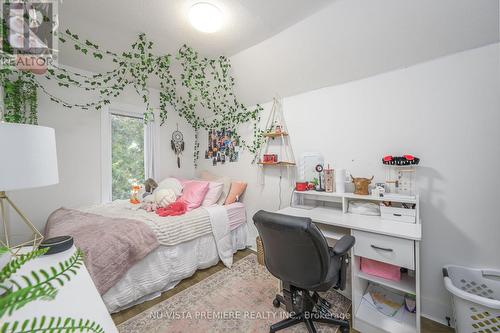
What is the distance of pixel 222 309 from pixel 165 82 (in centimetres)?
302

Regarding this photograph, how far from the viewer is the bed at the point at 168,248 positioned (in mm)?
1843

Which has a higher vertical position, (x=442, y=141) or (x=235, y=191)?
(x=442, y=141)

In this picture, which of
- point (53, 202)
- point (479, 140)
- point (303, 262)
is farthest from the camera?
point (53, 202)

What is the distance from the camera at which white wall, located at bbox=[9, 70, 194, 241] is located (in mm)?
2346

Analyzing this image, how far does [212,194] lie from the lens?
9.39 ft

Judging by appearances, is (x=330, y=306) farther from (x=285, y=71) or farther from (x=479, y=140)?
(x=285, y=71)

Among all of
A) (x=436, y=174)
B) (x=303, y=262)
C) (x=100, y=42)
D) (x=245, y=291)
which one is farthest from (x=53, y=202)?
(x=436, y=174)

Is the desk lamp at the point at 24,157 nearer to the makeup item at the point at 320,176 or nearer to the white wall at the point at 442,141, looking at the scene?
the makeup item at the point at 320,176

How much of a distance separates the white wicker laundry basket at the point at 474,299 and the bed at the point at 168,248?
199 cm

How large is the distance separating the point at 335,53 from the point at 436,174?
1.35m

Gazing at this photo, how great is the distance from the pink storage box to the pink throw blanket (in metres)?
1.80

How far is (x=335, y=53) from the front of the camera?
6.55 ft
